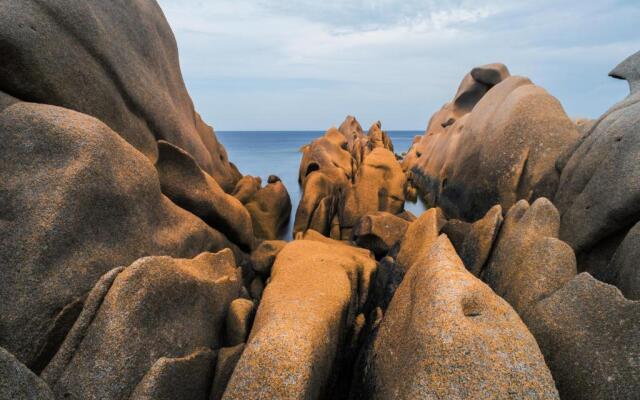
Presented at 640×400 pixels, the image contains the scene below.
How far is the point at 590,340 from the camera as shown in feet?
13.2

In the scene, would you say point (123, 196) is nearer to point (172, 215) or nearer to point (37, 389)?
point (172, 215)

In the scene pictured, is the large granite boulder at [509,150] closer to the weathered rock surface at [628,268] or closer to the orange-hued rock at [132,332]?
the weathered rock surface at [628,268]

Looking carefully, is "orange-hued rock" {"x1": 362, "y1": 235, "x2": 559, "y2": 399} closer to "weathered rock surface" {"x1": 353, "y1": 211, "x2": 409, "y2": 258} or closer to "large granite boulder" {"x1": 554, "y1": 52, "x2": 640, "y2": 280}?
"large granite boulder" {"x1": 554, "y1": 52, "x2": 640, "y2": 280}

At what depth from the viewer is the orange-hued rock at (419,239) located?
6.95 metres

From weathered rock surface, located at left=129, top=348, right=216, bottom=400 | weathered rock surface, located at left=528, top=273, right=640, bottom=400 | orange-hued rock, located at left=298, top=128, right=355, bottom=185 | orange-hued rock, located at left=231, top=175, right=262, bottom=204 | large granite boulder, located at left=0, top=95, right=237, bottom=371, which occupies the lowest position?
orange-hued rock, located at left=298, top=128, right=355, bottom=185

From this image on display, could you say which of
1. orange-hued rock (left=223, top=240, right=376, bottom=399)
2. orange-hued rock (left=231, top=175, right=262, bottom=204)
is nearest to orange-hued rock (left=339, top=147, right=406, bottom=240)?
orange-hued rock (left=231, top=175, right=262, bottom=204)

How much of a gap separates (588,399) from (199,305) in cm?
448

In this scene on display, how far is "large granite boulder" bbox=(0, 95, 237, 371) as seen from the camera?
443cm

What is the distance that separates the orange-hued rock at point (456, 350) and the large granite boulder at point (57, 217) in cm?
381

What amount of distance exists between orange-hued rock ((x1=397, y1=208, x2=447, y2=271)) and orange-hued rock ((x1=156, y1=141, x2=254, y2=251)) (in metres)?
3.91

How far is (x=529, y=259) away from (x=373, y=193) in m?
8.70

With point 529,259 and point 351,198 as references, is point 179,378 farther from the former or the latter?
point 351,198

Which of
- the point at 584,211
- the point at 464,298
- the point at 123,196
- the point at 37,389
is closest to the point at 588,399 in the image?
the point at 464,298

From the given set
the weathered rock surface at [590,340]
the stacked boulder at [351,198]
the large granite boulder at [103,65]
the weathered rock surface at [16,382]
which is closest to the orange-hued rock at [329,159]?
the stacked boulder at [351,198]
